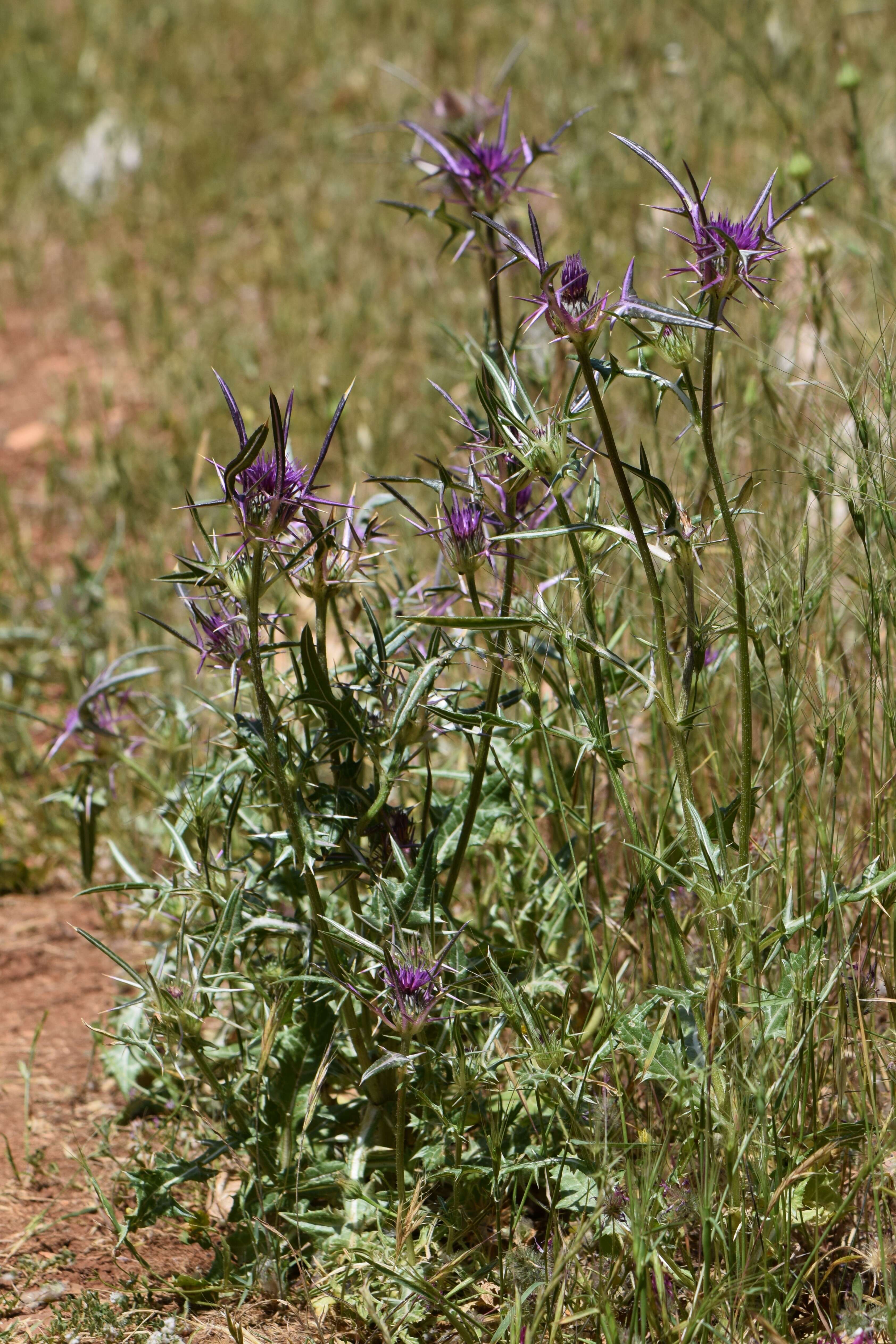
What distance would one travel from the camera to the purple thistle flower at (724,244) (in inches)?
48.6

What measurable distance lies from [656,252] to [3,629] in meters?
2.01

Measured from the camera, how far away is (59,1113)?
1926 millimetres

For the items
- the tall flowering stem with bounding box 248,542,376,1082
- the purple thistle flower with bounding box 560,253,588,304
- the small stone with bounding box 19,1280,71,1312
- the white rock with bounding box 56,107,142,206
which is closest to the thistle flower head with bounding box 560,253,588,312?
the purple thistle flower with bounding box 560,253,588,304

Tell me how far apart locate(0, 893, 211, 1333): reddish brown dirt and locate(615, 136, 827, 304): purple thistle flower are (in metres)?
1.25

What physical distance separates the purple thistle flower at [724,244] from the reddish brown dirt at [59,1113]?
1.25m

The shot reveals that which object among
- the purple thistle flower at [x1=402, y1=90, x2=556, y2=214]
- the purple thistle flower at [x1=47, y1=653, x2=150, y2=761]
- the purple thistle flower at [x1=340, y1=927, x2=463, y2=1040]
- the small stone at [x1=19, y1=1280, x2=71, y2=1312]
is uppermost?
the purple thistle flower at [x1=402, y1=90, x2=556, y2=214]

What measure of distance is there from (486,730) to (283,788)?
24 centimetres

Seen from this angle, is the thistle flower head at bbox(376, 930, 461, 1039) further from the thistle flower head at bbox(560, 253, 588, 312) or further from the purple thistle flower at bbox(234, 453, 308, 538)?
the thistle flower head at bbox(560, 253, 588, 312)

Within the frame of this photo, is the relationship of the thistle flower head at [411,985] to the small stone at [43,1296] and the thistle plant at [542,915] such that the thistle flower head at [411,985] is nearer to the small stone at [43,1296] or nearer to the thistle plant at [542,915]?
the thistle plant at [542,915]

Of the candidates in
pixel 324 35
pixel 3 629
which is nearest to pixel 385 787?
pixel 3 629

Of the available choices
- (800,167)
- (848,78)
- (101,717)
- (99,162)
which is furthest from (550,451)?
(99,162)

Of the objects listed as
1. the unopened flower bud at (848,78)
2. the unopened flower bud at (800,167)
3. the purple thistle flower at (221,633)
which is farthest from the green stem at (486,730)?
the unopened flower bud at (848,78)

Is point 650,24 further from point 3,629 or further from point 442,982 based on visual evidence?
point 442,982

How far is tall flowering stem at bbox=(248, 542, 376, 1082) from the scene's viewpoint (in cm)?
132
